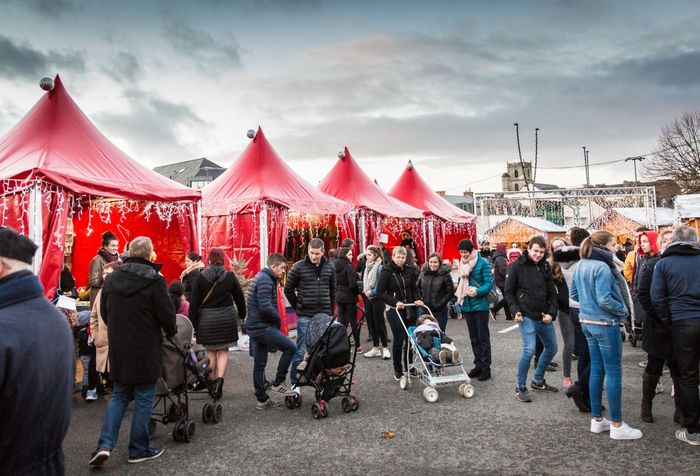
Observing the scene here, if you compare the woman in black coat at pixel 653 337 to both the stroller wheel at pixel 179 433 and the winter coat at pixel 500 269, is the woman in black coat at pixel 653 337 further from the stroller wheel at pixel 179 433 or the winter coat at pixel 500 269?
the winter coat at pixel 500 269

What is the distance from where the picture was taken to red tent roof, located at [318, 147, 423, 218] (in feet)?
46.1

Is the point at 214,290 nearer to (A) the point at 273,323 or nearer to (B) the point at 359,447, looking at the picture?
(A) the point at 273,323

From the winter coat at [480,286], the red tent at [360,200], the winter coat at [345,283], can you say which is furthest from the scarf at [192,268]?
the red tent at [360,200]

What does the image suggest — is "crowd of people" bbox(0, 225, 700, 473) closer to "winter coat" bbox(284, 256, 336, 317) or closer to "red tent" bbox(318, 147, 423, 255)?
"winter coat" bbox(284, 256, 336, 317)

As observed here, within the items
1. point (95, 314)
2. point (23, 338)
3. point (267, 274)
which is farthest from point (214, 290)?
point (23, 338)

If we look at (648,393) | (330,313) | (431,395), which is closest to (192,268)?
(330,313)

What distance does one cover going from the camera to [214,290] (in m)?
5.59

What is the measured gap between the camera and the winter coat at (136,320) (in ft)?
13.3

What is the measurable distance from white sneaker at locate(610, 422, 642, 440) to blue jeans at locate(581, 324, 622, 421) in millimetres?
78

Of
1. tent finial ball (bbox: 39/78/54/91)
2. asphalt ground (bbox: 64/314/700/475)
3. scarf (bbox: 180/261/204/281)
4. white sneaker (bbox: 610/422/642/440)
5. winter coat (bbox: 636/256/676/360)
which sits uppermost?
tent finial ball (bbox: 39/78/54/91)

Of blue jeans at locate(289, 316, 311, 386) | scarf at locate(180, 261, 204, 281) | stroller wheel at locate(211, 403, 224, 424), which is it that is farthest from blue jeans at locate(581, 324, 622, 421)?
scarf at locate(180, 261, 204, 281)

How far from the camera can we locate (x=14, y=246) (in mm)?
2139

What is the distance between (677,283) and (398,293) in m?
3.25

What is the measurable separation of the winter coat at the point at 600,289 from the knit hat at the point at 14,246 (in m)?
4.04
